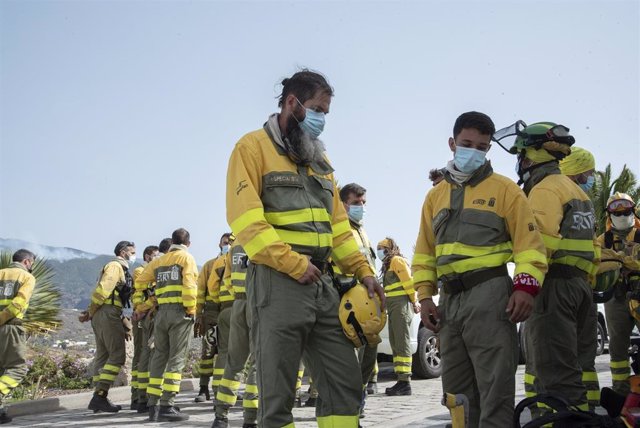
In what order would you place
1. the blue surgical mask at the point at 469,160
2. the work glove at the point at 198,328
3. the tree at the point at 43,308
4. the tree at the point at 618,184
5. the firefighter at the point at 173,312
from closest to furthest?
the blue surgical mask at the point at 469,160 → the firefighter at the point at 173,312 → the work glove at the point at 198,328 → the tree at the point at 43,308 → the tree at the point at 618,184

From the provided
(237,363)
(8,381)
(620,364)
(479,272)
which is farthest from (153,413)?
(479,272)

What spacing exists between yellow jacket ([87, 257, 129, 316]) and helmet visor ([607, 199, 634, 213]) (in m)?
6.95

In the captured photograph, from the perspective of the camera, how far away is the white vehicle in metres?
13.2

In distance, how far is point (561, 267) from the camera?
5.91 m

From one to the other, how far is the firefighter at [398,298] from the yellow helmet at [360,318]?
23.8 feet

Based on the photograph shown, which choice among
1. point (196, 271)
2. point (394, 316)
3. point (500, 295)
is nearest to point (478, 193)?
point (500, 295)

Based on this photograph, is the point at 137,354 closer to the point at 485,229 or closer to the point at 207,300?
the point at 207,300

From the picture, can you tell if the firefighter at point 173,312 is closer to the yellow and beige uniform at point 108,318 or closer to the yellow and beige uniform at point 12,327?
the yellow and beige uniform at point 108,318

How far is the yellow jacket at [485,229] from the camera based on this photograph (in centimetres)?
507

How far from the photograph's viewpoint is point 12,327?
10.9 metres

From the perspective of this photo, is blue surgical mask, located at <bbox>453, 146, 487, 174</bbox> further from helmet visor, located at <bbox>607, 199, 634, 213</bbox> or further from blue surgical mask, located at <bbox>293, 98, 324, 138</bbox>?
helmet visor, located at <bbox>607, 199, 634, 213</bbox>

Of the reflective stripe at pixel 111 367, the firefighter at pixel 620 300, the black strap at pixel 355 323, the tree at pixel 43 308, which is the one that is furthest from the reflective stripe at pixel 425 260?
the tree at pixel 43 308

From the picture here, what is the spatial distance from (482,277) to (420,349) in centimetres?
844

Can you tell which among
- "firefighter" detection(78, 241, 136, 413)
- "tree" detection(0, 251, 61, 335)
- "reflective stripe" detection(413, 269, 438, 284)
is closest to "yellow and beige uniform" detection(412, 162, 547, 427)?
"reflective stripe" detection(413, 269, 438, 284)
